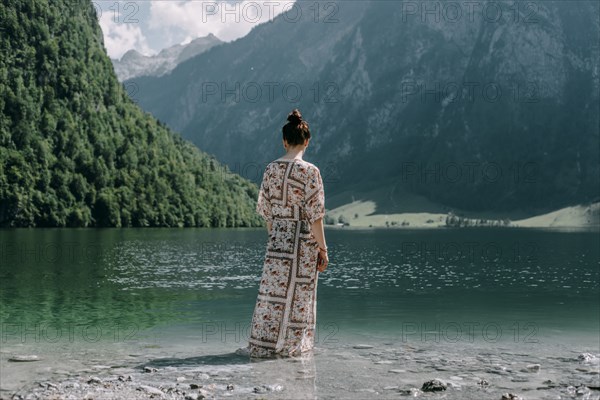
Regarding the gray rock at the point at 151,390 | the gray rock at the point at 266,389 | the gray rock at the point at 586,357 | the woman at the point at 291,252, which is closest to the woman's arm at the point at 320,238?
the woman at the point at 291,252

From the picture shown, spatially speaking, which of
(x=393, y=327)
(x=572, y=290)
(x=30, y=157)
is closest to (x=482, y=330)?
(x=393, y=327)

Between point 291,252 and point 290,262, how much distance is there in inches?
8.9

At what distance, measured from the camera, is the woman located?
15289 mm

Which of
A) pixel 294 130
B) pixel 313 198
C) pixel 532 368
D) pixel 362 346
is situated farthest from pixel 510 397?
pixel 362 346

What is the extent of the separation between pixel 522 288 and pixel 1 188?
15778cm

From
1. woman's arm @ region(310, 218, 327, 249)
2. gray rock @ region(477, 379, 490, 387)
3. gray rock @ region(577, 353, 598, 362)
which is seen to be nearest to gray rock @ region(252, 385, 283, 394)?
woman's arm @ region(310, 218, 327, 249)

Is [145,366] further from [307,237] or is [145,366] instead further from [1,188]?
[1,188]

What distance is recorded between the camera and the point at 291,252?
Answer: 50.5 feet

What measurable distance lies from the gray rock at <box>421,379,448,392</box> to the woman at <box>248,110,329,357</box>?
11.3ft

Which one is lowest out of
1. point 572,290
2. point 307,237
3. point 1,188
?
point 572,290

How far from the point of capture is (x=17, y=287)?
38750 mm

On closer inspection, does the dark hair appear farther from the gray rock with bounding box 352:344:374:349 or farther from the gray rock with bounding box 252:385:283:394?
the gray rock with bounding box 352:344:374:349

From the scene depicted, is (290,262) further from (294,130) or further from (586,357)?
(586,357)

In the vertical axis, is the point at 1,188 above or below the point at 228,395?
above
